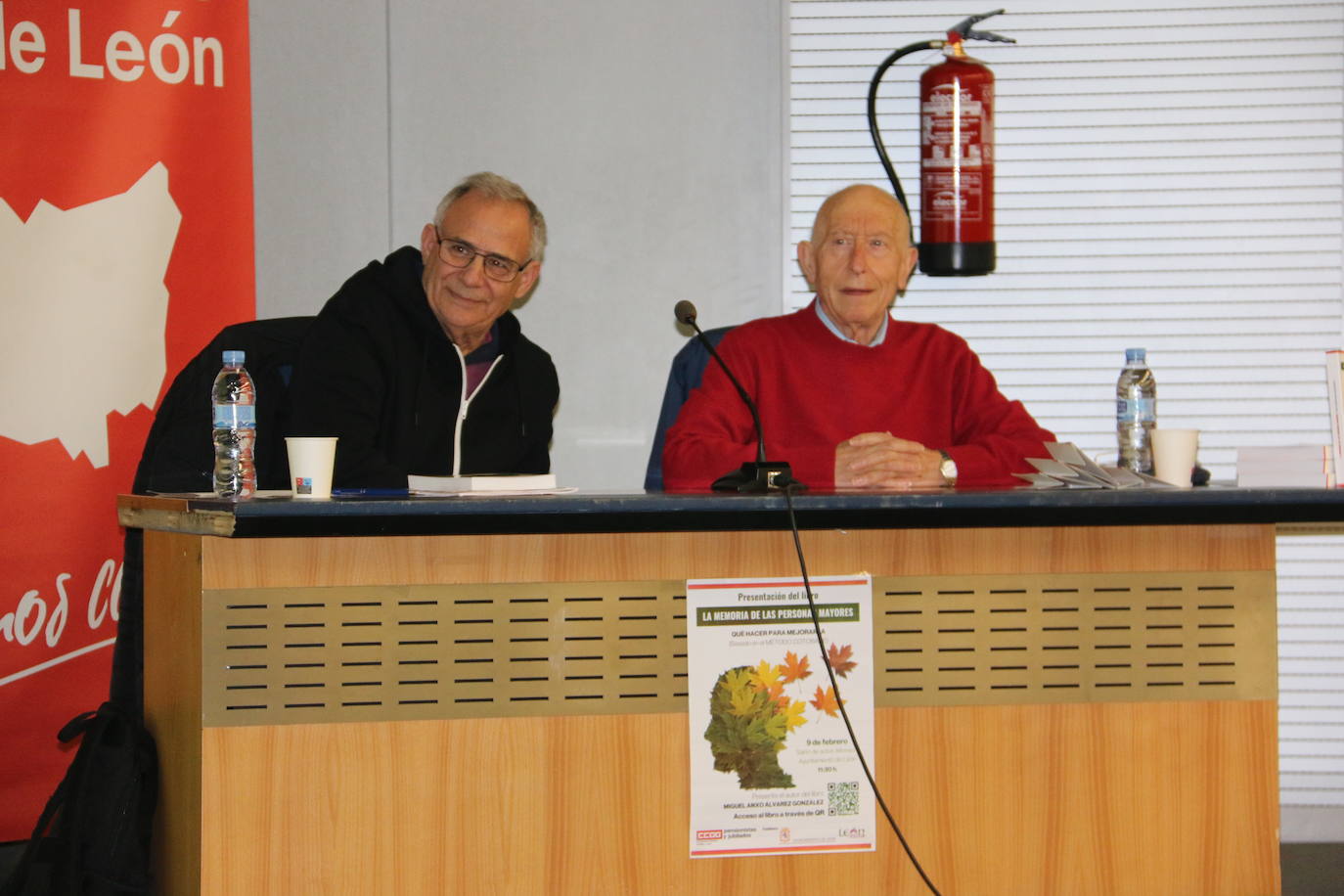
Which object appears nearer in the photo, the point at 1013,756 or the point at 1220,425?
Result: the point at 1013,756

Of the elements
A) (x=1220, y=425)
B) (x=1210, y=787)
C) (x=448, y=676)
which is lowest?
(x=1210, y=787)

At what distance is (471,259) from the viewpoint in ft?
8.95

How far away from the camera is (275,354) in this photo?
2602mm

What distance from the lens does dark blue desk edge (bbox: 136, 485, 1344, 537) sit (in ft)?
5.73

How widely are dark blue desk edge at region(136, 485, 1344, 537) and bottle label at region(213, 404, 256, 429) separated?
0.25 metres

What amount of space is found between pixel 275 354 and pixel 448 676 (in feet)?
3.44

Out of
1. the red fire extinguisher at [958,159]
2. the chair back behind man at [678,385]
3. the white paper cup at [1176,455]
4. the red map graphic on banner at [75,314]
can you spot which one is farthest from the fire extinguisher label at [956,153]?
the red map graphic on banner at [75,314]

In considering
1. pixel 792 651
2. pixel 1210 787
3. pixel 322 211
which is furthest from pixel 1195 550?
pixel 322 211

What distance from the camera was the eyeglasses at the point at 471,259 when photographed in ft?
8.95

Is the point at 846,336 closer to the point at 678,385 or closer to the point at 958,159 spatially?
the point at 678,385

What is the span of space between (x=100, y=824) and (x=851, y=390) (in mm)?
1735

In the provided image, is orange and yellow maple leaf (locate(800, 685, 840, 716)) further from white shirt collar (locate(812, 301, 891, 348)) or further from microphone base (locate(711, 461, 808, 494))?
white shirt collar (locate(812, 301, 891, 348))

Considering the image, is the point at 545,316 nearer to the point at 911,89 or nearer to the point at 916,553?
the point at 911,89

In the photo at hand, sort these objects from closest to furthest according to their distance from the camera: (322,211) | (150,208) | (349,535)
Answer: (349,535) → (150,208) → (322,211)
